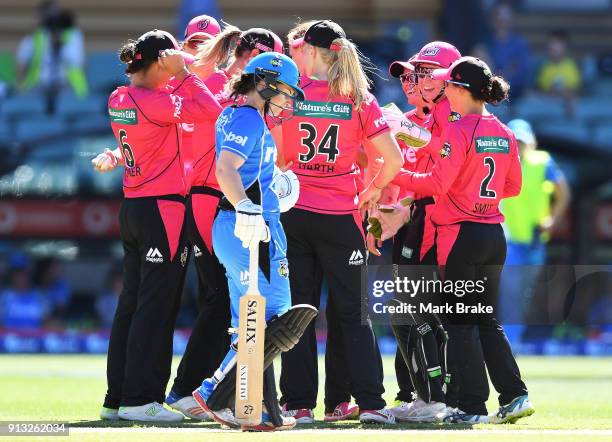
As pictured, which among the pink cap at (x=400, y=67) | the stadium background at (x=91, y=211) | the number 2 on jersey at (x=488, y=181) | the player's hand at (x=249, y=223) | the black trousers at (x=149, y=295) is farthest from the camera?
the stadium background at (x=91, y=211)

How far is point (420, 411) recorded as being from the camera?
27.3ft

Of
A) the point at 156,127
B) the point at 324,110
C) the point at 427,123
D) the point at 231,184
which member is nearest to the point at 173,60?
the point at 156,127

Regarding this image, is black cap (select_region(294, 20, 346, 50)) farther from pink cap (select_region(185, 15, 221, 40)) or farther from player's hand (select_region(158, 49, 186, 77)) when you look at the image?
pink cap (select_region(185, 15, 221, 40))

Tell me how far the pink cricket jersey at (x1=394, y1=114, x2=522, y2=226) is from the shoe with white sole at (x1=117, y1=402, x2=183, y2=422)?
2070 mm

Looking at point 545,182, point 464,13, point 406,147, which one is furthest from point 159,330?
point 464,13

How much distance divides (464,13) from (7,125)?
25.1 feet

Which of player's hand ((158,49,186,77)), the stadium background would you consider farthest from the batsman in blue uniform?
the stadium background

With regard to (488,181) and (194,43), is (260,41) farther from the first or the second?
(488,181)

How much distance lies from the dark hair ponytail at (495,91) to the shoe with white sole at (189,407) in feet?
8.75

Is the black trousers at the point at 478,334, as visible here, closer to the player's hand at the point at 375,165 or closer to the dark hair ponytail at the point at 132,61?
the player's hand at the point at 375,165

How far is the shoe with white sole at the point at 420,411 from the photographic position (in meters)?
8.29

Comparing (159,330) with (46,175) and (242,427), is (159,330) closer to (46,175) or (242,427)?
(242,427)

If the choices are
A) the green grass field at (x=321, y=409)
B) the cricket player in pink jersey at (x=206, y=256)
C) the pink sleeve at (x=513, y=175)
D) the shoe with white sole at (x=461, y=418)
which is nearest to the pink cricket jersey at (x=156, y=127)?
the cricket player in pink jersey at (x=206, y=256)

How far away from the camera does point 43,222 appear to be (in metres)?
17.6
